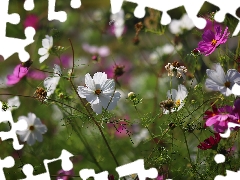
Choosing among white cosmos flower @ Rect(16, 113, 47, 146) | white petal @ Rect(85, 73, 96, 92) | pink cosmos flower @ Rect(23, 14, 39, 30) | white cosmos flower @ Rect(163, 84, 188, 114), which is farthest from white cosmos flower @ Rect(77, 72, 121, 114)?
pink cosmos flower @ Rect(23, 14, 39, 30)

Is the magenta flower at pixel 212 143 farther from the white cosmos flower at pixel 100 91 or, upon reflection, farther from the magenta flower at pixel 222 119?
the white cosmos flower at pixel 100 91

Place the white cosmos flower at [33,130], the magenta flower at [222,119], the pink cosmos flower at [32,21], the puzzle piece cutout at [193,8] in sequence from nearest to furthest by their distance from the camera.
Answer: the magenta flower at [222,119] → the puzzle piece cutout at [193,8] → the white cosmos flower at [33,130] → the pink cosmos flower at [32,21]

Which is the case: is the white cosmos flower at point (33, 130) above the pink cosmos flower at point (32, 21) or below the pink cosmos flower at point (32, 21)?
above

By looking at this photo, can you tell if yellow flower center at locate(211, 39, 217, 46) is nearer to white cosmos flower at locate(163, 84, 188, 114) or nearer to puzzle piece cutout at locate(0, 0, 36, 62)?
white cosmos flower at locate(163, 84, 188, 114)

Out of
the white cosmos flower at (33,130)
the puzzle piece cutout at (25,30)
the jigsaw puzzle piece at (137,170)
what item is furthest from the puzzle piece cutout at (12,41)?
the jigsaw puzzle piece at (137,170)

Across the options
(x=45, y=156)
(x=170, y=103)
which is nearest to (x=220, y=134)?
(x=170, y=103)

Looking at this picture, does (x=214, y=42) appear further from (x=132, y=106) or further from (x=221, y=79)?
(x=132, y=106)

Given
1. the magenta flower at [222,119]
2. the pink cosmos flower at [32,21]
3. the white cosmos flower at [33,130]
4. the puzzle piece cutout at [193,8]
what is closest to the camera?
the magenta flower at [222,119]
